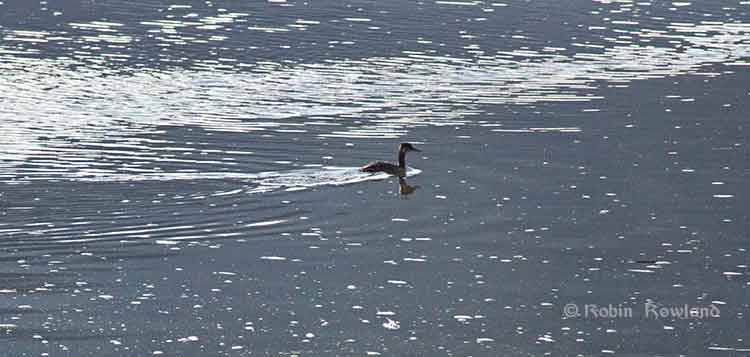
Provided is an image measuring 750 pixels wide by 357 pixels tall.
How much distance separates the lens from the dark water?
61.2ft

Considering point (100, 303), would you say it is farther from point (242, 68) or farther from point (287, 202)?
point (242, 68)

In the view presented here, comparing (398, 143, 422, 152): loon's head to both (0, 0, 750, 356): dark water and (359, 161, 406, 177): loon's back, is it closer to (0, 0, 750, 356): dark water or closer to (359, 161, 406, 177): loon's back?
(0, 0, 750, 356): dark water

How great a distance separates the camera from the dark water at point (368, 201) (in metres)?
18.7

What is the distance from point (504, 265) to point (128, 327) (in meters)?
5.91

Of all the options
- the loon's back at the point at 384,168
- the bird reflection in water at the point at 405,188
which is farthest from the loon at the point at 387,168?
the bird reflection in water at the point at 405,188

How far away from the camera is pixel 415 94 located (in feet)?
136

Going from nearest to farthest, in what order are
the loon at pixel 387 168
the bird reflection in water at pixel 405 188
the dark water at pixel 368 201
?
the dark water at pixel 368 201 < the bird reflection in water at pixel 405 188 < the loon at pixel 387 168

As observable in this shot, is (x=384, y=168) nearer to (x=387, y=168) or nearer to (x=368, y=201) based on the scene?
(x=387, y=168)

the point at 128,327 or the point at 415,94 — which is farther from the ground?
the point at 128,327

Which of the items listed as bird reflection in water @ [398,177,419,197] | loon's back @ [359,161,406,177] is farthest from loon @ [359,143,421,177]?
bird reflection in water @ [398,177,419,197]

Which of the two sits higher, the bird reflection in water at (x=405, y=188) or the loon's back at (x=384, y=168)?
the loon's back at (x=384, y=168)

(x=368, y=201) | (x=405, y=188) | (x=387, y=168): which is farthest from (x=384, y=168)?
(x=368, y=201)

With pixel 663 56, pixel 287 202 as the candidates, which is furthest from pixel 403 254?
pixel 663 56

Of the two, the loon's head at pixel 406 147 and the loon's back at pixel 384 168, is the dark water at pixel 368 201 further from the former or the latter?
the loon's head at pixel 406 147
